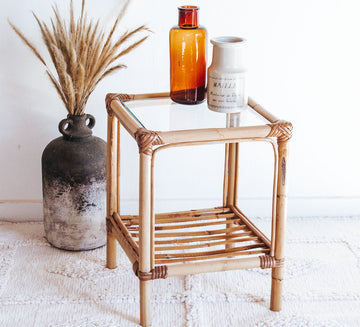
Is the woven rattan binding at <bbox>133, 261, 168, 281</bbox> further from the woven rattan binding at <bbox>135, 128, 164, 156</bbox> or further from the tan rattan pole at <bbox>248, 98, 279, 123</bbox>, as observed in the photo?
the tan rattan pole at <bbox>248, 98, 279, 123</bbox>

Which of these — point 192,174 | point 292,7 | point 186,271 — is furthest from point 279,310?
point 292,7

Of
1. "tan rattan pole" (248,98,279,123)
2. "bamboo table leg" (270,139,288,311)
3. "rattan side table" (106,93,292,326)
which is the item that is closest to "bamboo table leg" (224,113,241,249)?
"rattan side table" (106,93,292,326)

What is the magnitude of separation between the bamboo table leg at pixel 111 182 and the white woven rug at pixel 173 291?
0.05m

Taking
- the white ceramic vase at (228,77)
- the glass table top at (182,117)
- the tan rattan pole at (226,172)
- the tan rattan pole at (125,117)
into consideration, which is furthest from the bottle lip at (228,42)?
the tan rattan pole at (226,172)

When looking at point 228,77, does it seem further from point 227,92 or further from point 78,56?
point 78,56

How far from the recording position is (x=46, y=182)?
6.13ft

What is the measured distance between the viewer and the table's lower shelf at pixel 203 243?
1.54 metres

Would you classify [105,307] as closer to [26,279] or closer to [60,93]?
[26,279]

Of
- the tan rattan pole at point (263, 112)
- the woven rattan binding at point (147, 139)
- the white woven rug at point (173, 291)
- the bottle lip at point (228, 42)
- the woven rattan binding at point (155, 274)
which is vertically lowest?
the white woven rug at point (173, 291)

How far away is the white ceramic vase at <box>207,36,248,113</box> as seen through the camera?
1.51 m

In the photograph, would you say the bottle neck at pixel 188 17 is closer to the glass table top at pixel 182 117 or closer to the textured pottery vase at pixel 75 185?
the glass table top at pixel 182 117

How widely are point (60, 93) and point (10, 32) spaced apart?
0.28 m

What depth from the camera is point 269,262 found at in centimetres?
156

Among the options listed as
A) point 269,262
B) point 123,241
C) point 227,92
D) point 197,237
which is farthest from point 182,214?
point 227,92
